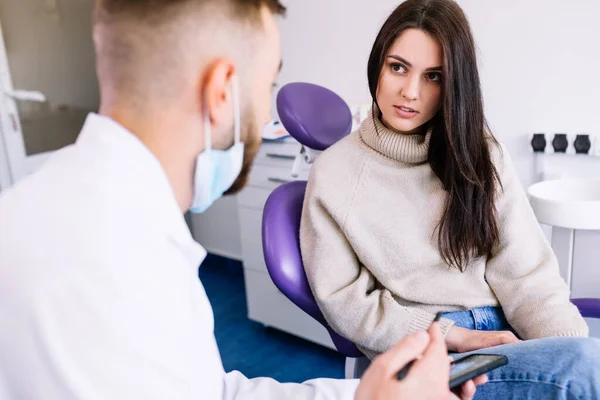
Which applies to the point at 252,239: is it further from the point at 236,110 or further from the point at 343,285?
the point at 236,110

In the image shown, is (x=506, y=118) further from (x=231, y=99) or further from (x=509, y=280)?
(x=231, y=99)

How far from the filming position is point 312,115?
1299 mm

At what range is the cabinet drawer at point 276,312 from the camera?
2105mm

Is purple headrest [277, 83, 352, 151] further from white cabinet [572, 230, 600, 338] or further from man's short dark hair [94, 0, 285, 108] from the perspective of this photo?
white cabinet [572, 230, 600, 338]

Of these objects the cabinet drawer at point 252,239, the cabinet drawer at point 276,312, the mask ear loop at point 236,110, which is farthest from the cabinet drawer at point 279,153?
the mask ear loop at point 236,110

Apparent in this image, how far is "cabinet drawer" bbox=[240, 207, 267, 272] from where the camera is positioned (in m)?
2.18

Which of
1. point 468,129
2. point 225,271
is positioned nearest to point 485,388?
point 468,129

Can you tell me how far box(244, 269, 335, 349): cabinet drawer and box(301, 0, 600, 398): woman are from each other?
997 millimetres

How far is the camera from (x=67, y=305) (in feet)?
1.57

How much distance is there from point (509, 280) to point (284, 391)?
0.59 meters

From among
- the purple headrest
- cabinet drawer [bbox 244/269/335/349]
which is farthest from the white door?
the purple headrest

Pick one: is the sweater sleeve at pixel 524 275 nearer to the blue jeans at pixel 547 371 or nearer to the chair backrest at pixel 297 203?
the blue jeans at pixel 547 371

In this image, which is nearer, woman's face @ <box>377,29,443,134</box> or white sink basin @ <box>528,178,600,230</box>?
woman's face @ <box>377,29,443,134</box>

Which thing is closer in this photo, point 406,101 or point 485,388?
point 485,388
